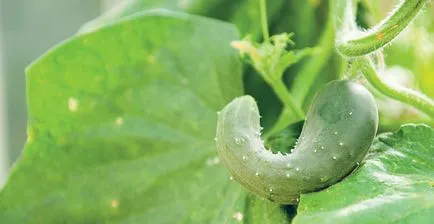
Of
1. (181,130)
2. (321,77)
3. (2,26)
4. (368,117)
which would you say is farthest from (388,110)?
(2,26)

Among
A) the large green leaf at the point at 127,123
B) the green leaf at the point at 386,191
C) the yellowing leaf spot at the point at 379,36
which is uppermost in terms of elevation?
the yellowing leaf spot at the point at 379,36

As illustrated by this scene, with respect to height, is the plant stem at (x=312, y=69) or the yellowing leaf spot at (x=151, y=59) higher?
the yellowing leaf spot at (x=151, y=59)

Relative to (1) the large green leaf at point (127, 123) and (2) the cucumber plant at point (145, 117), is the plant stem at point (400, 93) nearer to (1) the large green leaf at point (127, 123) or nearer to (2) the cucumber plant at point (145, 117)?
(2) the cucumber plant at point (145, 117)

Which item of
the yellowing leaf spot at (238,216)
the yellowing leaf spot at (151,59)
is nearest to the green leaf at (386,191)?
the yellowing leaf spot at (238,216)

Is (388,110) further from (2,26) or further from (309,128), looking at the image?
(2,26)

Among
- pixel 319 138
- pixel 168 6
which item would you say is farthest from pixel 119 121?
pixel 319 138

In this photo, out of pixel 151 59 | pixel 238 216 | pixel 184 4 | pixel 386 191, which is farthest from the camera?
pixel 184 4

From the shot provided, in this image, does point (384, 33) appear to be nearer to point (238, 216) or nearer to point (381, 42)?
point (381, 42)

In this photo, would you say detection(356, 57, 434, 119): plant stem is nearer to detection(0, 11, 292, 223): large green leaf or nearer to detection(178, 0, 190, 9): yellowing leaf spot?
detection(0, 11, 292, 223): large green leaf
